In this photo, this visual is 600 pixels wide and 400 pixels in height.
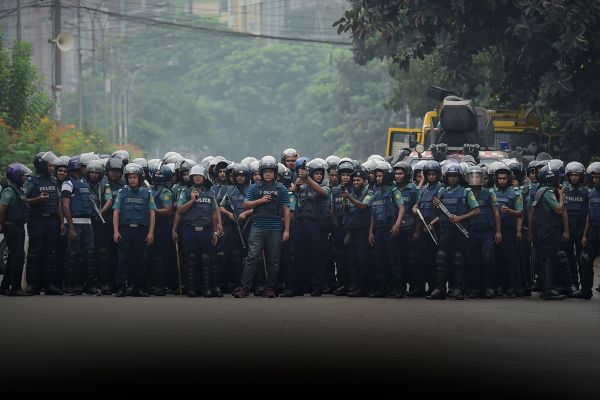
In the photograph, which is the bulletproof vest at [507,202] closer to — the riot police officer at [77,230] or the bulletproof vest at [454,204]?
the bulletproof vest at [454,204]

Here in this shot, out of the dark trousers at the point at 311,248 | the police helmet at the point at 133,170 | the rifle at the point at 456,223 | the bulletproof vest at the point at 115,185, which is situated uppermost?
the police helmet at the point at 133,170

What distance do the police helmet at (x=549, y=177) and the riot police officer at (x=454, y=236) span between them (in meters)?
0.98

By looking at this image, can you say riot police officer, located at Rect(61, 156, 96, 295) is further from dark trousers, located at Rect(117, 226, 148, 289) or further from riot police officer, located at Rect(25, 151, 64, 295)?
dark trousers, located at Rect(117, 226, 148, 289)

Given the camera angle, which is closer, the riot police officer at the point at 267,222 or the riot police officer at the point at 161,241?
the riot police officer at the point at 267,222

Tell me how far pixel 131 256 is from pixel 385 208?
3.28m

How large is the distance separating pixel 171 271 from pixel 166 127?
8844 centimetres

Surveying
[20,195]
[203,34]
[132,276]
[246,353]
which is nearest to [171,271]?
[132,276]

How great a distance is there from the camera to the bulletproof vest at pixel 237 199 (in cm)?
2116

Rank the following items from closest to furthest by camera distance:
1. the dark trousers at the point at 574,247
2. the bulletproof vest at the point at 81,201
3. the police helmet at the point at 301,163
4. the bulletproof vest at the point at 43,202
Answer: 1. the bulletproof vest at the point at 43,202
2. the bulletproof vest at the point at 81,201
3. the dark trousers at the point at 574,247
4. the police helmet at the point at 301,163

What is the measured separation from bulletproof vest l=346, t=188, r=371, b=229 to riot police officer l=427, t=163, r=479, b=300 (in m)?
0.99

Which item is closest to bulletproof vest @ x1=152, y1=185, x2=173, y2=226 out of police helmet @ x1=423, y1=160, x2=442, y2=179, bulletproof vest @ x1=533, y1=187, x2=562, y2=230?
police helmet @ x1=423, y1=160, x2=442, y2=179

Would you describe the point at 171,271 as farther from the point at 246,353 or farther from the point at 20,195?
the point at 246,353

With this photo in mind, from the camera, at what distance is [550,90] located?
1138 inches

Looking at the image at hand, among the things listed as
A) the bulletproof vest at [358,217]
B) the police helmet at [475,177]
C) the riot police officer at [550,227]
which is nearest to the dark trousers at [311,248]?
the bulletproof vest at [358,217]
